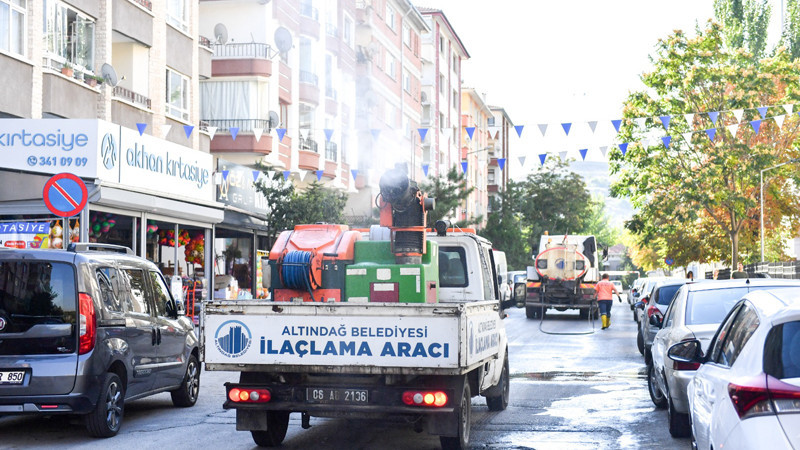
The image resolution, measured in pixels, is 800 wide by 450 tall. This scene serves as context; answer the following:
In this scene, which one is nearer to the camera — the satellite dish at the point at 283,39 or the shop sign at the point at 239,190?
the shop sign at the point at 239,190

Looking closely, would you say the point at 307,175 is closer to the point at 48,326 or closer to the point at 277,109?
the point at 277,109

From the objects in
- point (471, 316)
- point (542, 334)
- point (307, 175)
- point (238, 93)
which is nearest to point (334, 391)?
point (471, 316)

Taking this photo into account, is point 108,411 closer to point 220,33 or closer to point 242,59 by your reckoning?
point 242,59

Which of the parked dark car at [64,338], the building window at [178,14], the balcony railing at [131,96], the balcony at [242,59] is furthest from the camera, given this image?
the balcony at [242,59]

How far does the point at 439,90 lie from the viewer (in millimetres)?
68750

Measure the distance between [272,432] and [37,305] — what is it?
2.49m

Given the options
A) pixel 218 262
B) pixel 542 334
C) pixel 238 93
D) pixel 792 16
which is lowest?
pixel 542 334

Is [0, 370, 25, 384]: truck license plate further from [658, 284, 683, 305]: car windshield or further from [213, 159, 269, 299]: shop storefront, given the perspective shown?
[213, 159, 269, 299]: shop storefront

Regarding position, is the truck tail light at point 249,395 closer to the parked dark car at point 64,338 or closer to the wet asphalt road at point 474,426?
the wet asphalt road at point 474,426

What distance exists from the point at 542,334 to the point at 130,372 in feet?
59.9

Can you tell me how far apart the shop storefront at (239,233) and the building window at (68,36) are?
5.88m

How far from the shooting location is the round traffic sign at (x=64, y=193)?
13.6 meters

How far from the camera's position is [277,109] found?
33875 millimetres

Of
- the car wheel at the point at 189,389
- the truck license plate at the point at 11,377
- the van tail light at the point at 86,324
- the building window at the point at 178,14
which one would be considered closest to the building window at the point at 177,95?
the building window at the point at 178,14
